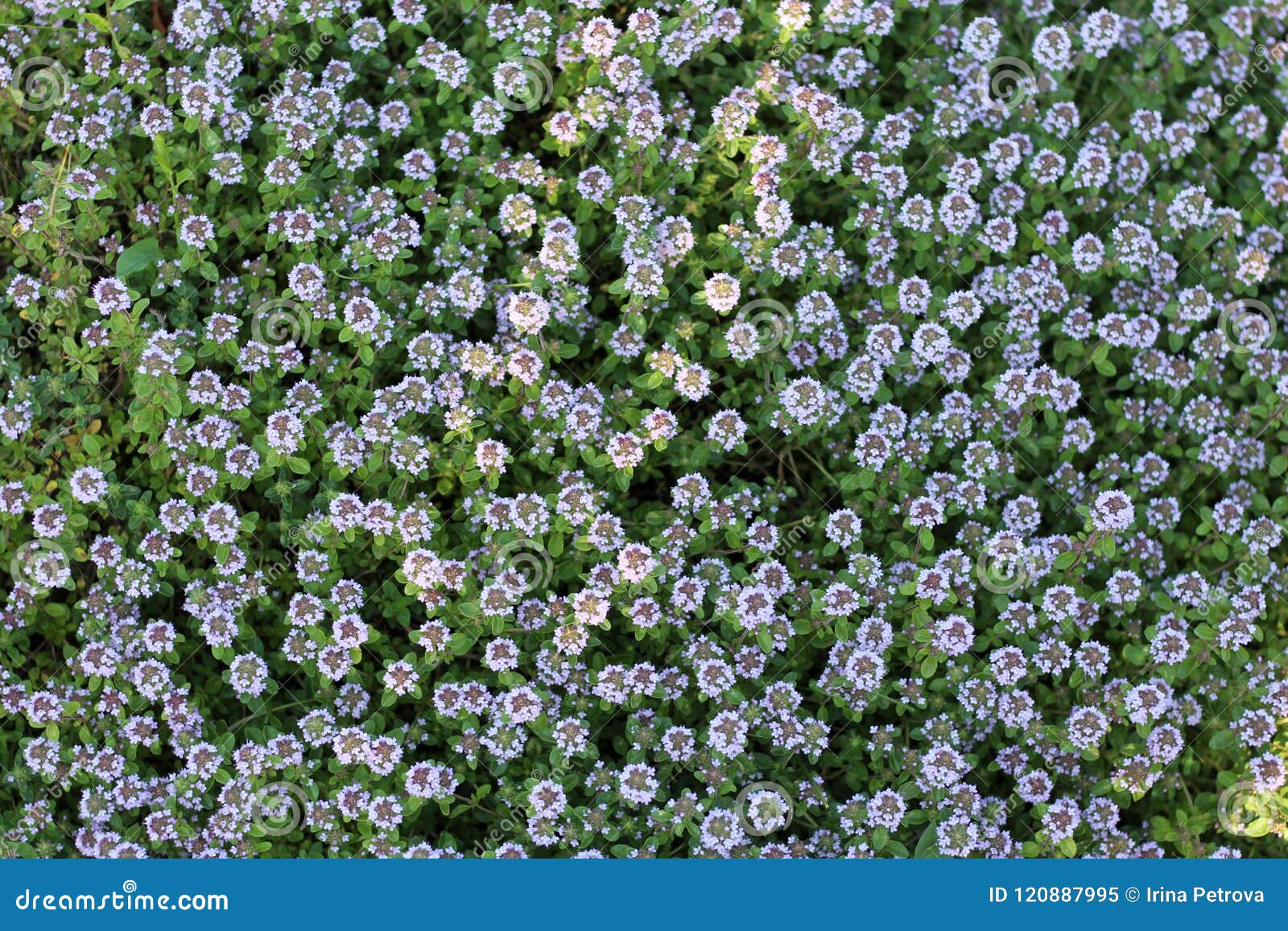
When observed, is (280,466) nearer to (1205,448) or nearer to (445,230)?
(445,230)

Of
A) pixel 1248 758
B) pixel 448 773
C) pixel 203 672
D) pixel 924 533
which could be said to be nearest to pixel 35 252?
pixel 203 672
